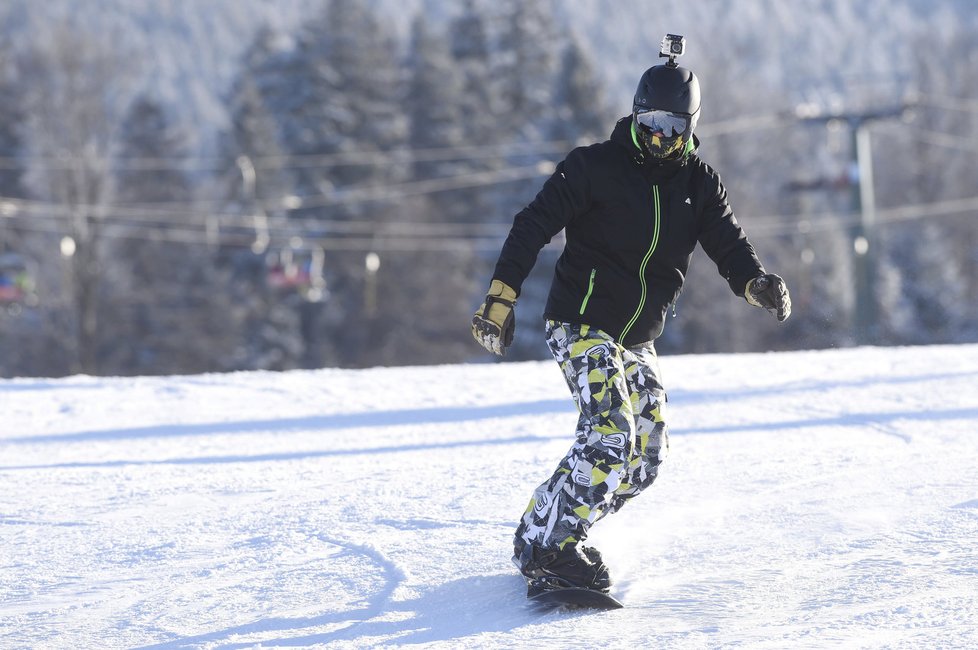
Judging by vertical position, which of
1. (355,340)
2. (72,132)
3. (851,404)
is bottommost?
(355,340)

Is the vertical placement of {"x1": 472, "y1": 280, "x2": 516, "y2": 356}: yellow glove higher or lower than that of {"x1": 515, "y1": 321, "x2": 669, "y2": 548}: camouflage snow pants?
higher

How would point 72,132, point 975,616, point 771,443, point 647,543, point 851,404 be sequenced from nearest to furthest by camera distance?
1. point 975,616
2. point 647,543
3. point 771,443
4. point 851,404
5. point 72,132

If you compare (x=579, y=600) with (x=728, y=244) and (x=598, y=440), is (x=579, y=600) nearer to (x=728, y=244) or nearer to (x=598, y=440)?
(x=598, y=440)

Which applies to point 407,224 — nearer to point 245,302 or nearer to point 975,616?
point 245,302

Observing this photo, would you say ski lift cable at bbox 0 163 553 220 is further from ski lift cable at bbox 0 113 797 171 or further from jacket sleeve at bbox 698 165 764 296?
jacket sleeve at bbox 698 165 764 296

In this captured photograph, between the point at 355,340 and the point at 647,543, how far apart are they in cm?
3684

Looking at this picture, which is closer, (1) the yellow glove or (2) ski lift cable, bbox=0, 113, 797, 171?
(1) the yellow glove

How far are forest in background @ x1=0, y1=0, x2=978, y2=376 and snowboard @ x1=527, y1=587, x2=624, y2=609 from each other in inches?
917

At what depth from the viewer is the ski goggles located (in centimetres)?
380

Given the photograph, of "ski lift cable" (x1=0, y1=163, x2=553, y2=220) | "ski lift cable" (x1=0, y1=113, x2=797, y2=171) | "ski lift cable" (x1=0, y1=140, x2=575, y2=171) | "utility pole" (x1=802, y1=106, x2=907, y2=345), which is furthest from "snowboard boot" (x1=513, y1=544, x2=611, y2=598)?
"ski lift cable" (x1=0, y1=140, x2=575, y2=171)

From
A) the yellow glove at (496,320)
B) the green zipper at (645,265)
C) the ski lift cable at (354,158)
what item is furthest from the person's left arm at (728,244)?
the ski lift cable at (354,158)

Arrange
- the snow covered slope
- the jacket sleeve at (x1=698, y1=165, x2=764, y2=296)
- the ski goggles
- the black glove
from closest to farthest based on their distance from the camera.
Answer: the snow covered slope
the ski goggles
the black glove
the jacket sleeve at (x1=698, y1=165, x2=764, y2=296)

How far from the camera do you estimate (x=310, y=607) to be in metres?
3.78

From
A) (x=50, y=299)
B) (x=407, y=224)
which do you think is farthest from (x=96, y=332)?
(x=407, y=224)
